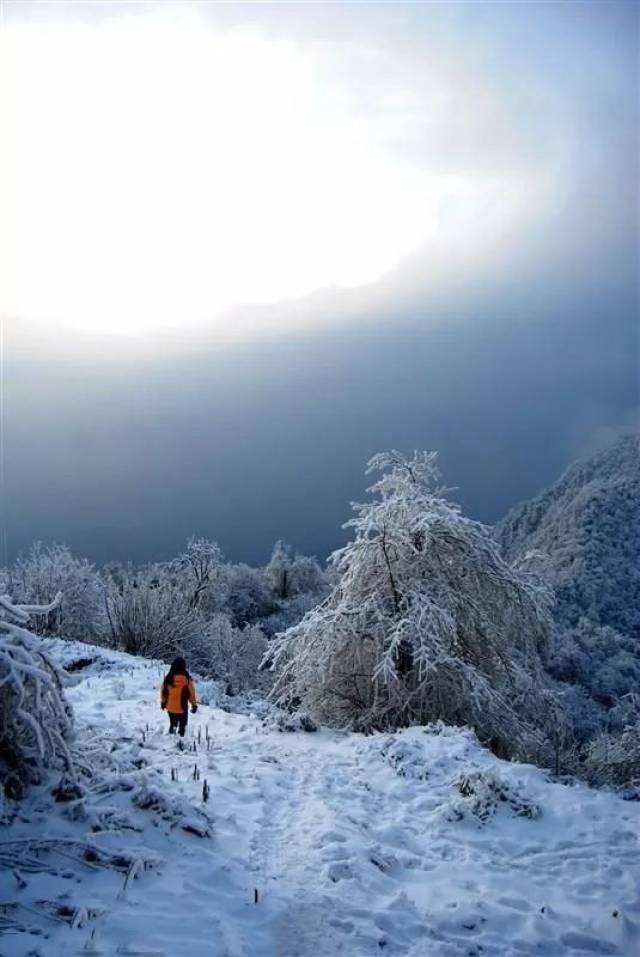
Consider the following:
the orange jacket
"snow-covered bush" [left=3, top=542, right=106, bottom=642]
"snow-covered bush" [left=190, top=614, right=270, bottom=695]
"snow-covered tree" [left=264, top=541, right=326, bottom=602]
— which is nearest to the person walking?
the orange jacket

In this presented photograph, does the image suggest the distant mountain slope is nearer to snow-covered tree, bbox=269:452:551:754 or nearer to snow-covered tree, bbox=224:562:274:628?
snow-covered tree, bbox=224:562:274:628

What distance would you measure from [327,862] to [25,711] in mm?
2937

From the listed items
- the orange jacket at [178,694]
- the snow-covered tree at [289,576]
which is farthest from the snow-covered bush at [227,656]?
the snow-covered tree at [289,576]

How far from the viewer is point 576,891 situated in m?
5.28

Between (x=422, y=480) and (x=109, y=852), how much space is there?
36.2 feet

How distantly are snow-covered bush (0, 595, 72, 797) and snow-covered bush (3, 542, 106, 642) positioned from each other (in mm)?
17465

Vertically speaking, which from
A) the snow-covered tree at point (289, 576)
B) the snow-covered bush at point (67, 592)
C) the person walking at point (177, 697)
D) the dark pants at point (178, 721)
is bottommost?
the snow-covered tree at point (289, 576)

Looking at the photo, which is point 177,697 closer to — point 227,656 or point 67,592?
point 67,592

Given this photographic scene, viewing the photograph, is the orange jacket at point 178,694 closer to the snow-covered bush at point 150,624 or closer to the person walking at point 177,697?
the person walking at point 177,697

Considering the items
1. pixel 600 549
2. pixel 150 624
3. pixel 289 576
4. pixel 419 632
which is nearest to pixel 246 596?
pixel 289 576

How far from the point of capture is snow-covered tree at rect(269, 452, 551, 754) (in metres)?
11.5

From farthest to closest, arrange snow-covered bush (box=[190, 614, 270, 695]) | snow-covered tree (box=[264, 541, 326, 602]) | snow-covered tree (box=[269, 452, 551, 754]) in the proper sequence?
snow-covered tree (box=[264, 541, 326, 602]) → snow-covered bush (box=[190, 614, 270, 695]) → snow-covered tree (box=[269, 452, 551, 754])

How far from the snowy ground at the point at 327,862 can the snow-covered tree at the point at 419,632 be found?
3.33 m

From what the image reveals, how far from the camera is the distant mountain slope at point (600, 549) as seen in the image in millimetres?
62000
